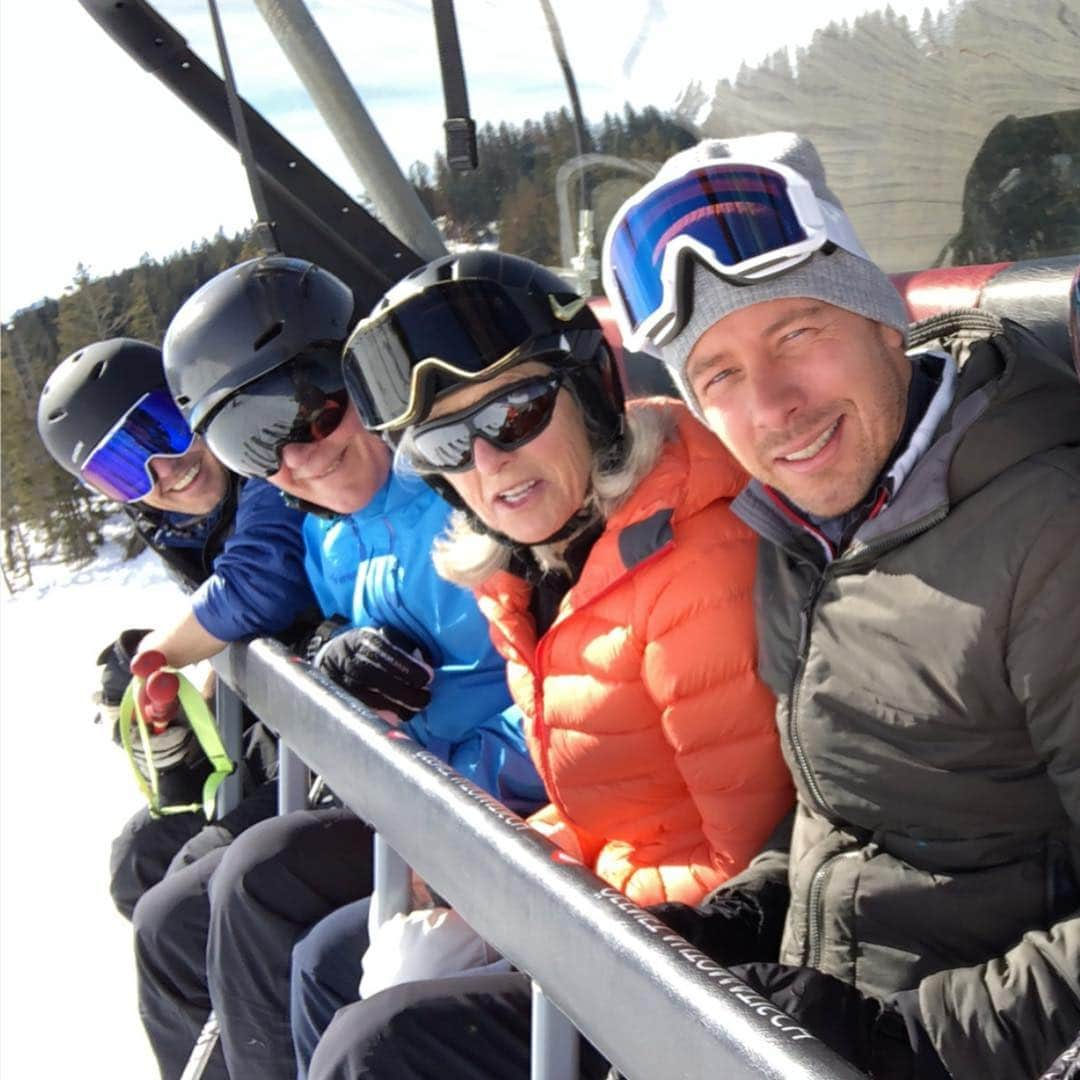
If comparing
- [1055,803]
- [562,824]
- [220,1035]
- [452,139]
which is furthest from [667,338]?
[220,1035]

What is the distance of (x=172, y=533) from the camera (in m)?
2.77

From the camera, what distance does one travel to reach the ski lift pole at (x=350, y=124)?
3023 mm

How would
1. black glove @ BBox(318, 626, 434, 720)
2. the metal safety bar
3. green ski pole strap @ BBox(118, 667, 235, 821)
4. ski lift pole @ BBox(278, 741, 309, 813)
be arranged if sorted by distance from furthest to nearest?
1. green ski pole strap @ BBox(118, 667, 235, 821)
2. ski lift pole @ BBox(278, 741, 309, 813)
3. black glove @ BBox(318, 626, 434, 720)
4. the metal safety bar

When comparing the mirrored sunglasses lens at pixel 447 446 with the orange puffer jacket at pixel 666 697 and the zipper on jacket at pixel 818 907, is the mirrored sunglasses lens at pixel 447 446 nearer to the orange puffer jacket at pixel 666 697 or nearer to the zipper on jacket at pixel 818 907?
the orange puffer jacket at pixel 666 697

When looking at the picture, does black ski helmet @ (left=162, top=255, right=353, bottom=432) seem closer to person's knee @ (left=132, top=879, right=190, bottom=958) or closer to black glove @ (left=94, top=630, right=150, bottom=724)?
black glove @ (left=94, top=630, right=150, bottom=724)

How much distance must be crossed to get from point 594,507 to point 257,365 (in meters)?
0.82

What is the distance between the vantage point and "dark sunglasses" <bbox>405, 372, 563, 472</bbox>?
5.58 ft

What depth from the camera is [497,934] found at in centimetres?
120

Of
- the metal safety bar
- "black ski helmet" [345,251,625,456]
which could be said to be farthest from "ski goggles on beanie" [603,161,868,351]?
the metal safety bar

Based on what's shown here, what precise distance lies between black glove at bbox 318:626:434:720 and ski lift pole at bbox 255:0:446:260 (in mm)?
1504

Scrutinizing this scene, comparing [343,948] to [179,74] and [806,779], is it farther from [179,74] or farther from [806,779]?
[179,74]

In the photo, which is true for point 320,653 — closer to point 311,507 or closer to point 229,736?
point 311,507

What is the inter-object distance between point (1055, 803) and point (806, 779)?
273mm

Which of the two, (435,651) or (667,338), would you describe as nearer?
(667,338)
